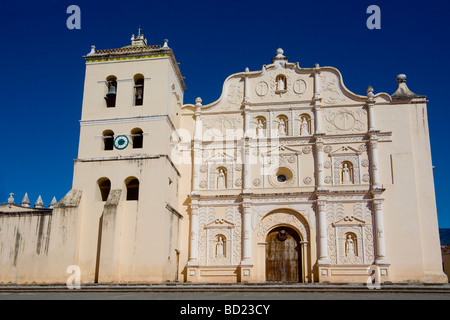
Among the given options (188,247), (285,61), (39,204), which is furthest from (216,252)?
(39,204)

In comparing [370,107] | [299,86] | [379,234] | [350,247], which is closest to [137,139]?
[299,86]

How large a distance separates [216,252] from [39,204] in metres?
24.9

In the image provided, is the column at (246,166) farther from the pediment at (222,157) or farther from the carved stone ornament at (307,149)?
the carved stone ornament at (307,149)

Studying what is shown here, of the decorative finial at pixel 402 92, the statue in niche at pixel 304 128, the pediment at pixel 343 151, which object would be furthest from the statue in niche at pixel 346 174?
the decorative finial at pixel 402 92

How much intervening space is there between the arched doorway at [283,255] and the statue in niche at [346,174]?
3.36 meters

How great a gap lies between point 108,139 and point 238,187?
662 cm

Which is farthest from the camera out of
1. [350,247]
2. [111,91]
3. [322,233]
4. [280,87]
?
[280,87]

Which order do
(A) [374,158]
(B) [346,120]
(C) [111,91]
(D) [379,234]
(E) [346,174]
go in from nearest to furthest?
(D) [379,234], (A) [374,158], (E) [346,174], (B) [346,120], (C) [111,91]

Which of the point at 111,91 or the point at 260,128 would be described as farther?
the point at 260,128

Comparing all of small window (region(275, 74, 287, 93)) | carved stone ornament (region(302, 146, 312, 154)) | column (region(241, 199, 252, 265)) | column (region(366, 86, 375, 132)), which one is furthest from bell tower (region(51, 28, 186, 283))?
column (region(366, 86, 375, 132))

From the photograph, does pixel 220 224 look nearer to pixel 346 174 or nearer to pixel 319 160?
pixel 319 160

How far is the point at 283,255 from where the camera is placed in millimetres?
21625

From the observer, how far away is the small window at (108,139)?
22247 mm

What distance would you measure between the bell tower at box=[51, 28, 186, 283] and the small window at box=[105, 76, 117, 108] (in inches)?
1.9
